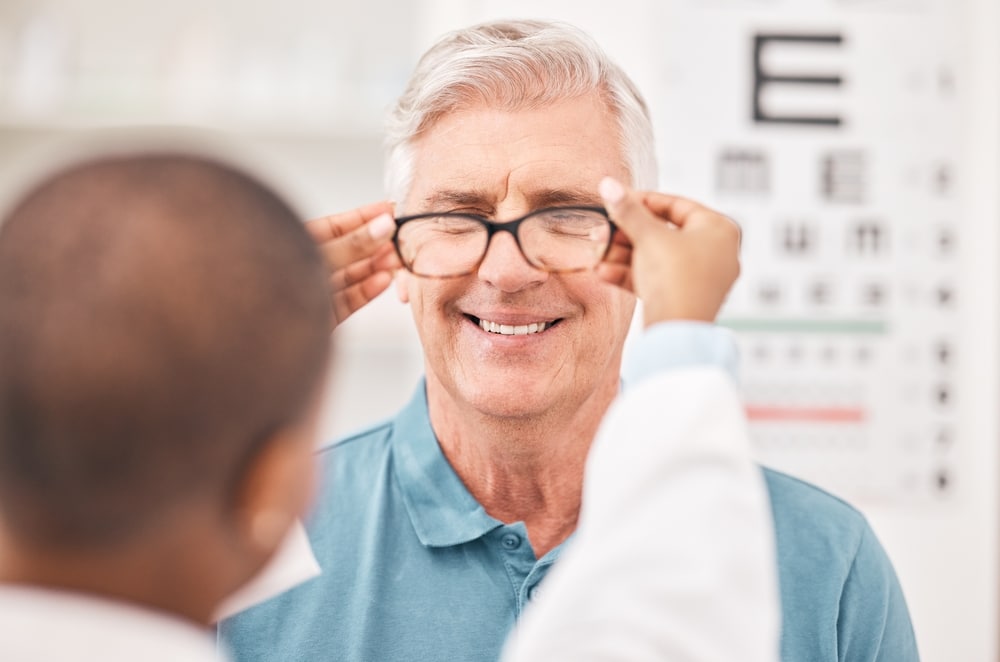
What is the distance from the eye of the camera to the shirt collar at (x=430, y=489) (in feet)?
4.20

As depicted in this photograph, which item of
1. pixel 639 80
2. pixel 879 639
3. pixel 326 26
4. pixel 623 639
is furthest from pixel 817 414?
pixel 623 639

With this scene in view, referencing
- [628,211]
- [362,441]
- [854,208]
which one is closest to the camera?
[628,211]

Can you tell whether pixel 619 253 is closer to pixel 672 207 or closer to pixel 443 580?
pixel 672 207

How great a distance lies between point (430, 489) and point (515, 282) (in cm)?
31

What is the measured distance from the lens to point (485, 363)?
4.35 feet

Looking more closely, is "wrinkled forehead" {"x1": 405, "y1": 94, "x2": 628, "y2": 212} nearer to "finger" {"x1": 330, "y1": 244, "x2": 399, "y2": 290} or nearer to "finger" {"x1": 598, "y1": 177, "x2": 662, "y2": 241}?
"finger" {"x1": 330, "y1": 244, "x2": 399, "y2": 290}

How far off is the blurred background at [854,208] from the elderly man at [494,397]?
1144 mm

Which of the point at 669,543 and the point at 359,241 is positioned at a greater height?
the point at 359,241

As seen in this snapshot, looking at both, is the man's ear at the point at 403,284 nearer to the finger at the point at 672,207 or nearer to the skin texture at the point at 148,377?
the finger at the point at 672,207

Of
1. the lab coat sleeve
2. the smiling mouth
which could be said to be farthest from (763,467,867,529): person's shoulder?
the lab coat sleeve

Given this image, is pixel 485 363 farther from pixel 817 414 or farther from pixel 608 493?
pixel 817 414

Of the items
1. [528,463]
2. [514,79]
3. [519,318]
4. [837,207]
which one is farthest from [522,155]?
[837,207]

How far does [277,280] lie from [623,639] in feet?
1.20

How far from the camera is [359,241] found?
123 centimetres
